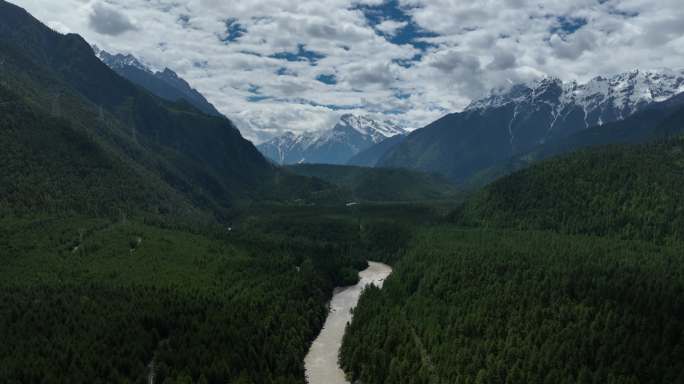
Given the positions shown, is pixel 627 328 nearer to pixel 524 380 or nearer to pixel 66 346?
pixel 524 380

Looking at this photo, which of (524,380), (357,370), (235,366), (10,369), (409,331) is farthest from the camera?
(409,331)

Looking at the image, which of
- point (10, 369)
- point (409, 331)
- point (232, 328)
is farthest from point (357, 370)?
point (10, 369)

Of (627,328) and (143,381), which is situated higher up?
(627,328)

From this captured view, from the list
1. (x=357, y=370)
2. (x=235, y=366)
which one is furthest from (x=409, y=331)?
(x=235, y=366)

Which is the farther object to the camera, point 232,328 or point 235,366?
point 232,328

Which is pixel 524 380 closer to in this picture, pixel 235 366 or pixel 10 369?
pixel 235 366

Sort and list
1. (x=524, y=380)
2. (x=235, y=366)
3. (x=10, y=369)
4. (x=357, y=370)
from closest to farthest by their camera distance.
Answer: (x=10, y=369), (x=524, y=380), (x=235, y=366), (x=357, y=370)

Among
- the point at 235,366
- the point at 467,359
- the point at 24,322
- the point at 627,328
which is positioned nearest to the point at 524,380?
the point at 467,359

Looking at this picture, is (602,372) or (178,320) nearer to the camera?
(602,372)

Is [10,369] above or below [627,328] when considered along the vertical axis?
below

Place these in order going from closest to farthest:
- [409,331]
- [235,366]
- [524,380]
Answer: [524,380] → [235,366] → [409,331]
